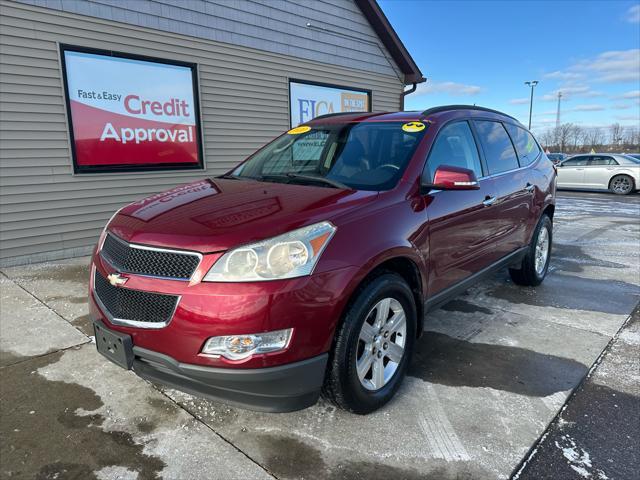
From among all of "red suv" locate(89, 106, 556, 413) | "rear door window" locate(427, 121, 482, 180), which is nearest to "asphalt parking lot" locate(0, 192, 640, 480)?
"red suv" locate(89, 106, 556, 413)

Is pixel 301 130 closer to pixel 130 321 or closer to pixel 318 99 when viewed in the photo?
pixel 130 321

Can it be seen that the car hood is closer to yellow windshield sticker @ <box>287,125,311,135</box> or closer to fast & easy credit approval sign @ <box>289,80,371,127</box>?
yellow windshield sticker @ <box>287,125,311,135</box>

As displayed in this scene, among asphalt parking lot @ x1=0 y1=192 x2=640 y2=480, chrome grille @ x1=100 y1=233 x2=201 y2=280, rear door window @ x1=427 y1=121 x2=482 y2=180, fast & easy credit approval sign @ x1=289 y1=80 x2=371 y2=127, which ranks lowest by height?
asphalt parking lot @ x1=0 y1=192 x2=640 y2=480

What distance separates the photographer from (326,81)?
31.5 ft

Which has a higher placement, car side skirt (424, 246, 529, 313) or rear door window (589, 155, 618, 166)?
rear door window (589, 155, 618, 166)

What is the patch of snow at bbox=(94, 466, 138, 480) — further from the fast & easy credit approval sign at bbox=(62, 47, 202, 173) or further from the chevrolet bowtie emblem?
the fast & easy credit approval sign at bbox=(62, 47, 202, 173)

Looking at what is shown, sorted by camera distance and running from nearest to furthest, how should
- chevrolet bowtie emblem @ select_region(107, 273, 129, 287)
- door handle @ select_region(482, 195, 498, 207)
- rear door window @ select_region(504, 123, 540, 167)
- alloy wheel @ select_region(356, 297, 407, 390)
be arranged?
1. chevrolet bowtie emblem @ select_region(107, 273, 129, 287)
2. alloy wheel @ select_region(356, 297, 407, 390)
3. door handle @ select_region(482, 195, 498, 207)
4. rear door window @ select_region(504, 123, 540, 167)

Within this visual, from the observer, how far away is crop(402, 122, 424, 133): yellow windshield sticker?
3.27m

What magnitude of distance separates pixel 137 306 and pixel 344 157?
5.76 ft

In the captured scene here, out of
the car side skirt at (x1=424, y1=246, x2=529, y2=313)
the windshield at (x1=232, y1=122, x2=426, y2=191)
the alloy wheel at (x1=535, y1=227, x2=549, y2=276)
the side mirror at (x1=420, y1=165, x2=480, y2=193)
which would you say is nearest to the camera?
the side mirror at (x1=420, y1=165, x2=480, y2=193)

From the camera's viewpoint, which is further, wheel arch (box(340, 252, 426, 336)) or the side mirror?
the side mirror

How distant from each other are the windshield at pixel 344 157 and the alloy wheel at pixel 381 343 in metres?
0.75

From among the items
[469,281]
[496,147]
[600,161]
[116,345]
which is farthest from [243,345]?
[600,161]

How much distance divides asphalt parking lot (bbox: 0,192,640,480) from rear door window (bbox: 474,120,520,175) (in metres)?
1.37
